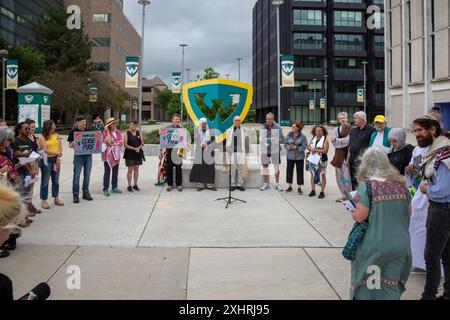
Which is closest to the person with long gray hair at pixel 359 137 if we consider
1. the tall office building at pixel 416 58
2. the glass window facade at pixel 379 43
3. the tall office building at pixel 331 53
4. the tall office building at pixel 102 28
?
the tall office building at pixel 416 58

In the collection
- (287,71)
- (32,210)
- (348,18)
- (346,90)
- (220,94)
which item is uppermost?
(348,18)

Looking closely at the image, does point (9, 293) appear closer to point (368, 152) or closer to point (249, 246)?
point (368, 152)

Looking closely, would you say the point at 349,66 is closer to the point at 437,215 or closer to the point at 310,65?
the point at 310,65

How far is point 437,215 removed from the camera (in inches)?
159

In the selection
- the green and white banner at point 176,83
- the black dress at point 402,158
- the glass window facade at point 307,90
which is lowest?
the black dress at point 402,158

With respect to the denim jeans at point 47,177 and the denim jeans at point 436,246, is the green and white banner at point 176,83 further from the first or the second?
the denim jeans at point 436,246

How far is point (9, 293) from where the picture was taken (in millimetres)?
1948

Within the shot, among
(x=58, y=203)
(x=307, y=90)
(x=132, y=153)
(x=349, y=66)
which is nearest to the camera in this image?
(x=58, y=203)

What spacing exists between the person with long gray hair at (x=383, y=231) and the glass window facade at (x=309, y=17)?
73352 mm

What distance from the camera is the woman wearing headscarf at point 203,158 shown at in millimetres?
10797

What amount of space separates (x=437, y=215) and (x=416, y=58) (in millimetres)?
40523

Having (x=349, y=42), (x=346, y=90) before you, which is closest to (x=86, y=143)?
(x=346, y=90)

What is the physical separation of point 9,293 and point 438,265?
148 inches

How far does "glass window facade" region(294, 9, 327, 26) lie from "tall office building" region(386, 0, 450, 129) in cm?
2825
